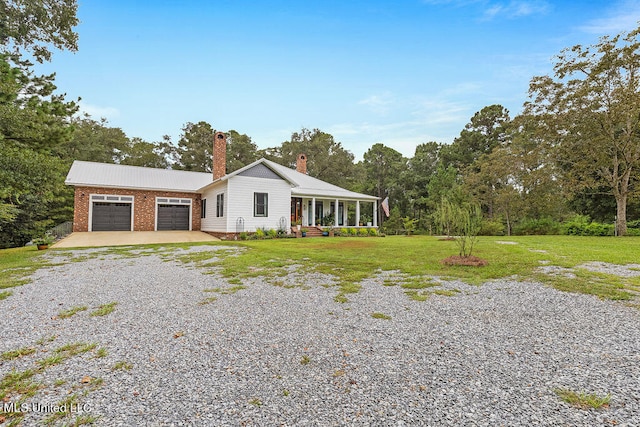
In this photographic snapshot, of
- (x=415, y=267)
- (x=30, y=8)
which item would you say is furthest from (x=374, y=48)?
(x=30, y=8)

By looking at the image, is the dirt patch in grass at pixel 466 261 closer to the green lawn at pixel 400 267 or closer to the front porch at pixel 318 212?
the green lawn at pixel 400 267

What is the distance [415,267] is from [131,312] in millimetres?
5877

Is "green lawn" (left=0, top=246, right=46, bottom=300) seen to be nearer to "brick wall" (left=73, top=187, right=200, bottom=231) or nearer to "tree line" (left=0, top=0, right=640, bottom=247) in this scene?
"tree line" (left=0, top=0, right=640, bottom=247)

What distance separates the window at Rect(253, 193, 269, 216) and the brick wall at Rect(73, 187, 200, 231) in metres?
5.65

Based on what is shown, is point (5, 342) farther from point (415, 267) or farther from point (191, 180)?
point (191, 180)

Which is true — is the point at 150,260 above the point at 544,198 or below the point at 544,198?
below

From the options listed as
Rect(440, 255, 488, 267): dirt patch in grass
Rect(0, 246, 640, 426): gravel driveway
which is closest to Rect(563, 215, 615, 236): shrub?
Rect(440, 255, 488, 267): dirt patch in grass

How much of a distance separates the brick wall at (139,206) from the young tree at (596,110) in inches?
885

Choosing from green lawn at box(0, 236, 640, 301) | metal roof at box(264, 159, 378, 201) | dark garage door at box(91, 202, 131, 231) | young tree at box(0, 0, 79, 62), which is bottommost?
green lawn at box(0, 236, 640, 301)

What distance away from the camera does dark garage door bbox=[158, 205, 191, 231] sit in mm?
18922

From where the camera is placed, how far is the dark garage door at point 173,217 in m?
18.9

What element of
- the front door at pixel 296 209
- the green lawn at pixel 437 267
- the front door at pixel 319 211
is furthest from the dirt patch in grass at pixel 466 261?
the front door at pixel 319 211

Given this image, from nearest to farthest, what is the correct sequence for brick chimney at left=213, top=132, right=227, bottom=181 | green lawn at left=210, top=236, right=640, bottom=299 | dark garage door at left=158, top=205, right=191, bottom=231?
1. green lawn at left=210, top=236, right=640, bottom=299
2. brick chimney at left=213, top=132, right=227, bottom=181
3. dark garage door at left=158, top=205, right=191, bottom=231

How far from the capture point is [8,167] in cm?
865
